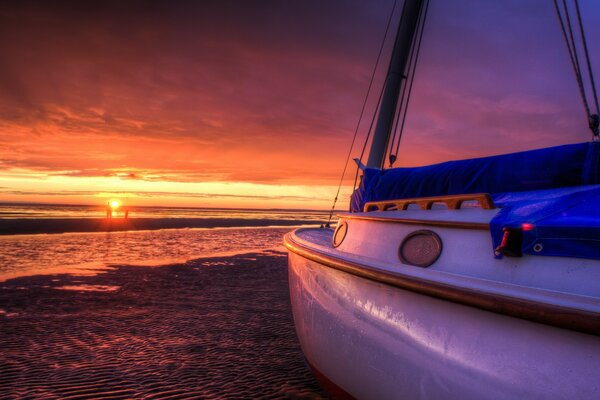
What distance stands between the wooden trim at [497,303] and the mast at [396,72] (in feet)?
14.9

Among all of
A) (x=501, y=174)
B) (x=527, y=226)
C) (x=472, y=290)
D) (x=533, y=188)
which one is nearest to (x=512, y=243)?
(x=527, y=226)

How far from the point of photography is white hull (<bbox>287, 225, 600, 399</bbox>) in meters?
1.58

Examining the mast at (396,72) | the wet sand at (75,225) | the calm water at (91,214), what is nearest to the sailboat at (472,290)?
the mast at (396,72)

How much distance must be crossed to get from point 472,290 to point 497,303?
137 millimetres

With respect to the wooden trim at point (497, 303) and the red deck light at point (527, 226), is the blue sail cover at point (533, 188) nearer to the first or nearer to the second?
the red deck light at point (527, 226)

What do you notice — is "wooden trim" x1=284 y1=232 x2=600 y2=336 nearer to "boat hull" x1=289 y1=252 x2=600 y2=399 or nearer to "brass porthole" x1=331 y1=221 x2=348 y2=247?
"boat hull" x1=289 y1=252 x2=600 y2=399

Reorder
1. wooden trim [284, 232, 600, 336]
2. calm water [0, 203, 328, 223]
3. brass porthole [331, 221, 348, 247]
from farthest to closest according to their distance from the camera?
calm water [0, 203, 328, 223]
brass porthole [331, 221, 348, 247]
wooden trim [284, 232, 600, 336]

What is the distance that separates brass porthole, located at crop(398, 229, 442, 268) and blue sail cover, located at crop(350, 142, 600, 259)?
491 millimetres

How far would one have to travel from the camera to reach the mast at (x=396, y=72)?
6.76 m

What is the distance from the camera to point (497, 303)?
177cm

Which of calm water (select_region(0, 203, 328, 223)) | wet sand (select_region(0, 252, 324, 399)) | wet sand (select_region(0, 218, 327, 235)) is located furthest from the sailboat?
calm water (select_region(0, 203, 328, 223))

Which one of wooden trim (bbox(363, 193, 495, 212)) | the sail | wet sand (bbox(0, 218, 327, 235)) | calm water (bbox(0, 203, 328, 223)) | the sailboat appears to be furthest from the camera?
calm water (bbox(0, 203, 328, 223))

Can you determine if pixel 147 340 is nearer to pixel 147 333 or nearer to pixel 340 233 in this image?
pixel 147 333

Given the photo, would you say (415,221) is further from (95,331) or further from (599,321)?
(95,331)
